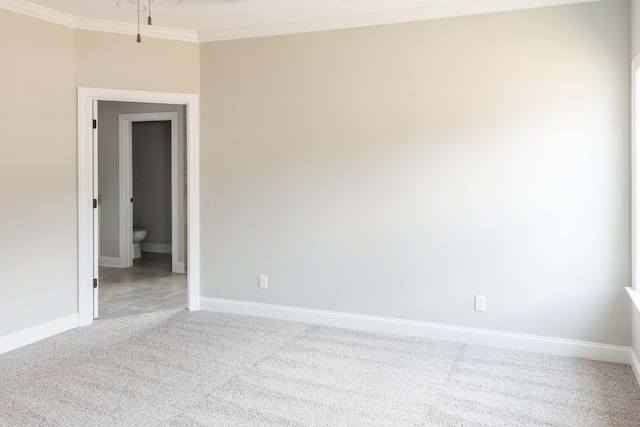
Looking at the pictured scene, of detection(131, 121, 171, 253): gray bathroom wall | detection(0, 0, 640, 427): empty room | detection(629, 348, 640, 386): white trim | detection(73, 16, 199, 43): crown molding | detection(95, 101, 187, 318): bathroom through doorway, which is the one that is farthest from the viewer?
detection(131, 121, 171, 253): gray bathroom wall

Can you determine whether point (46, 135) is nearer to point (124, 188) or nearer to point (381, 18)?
point (381, 18)

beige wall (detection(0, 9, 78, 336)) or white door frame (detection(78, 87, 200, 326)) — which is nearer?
beige wall (detection(0, 9, 78, 336))

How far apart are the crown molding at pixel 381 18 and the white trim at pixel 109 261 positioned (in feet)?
12.2

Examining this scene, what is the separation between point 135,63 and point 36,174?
1.28 meters

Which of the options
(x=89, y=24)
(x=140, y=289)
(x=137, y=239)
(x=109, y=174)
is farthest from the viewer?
(x=137, y=239)

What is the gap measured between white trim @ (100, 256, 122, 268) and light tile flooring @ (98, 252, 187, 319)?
109 mm

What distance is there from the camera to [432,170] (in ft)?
12.8

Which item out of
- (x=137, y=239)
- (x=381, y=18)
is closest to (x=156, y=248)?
(x=137, y=239)

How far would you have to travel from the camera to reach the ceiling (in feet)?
12.1

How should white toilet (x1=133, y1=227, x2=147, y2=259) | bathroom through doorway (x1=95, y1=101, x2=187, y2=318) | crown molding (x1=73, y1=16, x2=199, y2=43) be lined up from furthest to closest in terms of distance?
white toilet (x1=133, y1=227, x2=147, y2=259) → bathroom through doorway (x1=95, y1=101, x2=187, y2=318) → crown molding (x1=73, y1=16, x2=199, y2=43)

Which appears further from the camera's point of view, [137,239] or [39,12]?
[137,239]

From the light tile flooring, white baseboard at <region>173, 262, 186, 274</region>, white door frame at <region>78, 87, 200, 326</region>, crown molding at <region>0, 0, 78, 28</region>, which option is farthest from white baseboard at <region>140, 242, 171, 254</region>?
crown molding at <region>0, 0, 78, 28</region>

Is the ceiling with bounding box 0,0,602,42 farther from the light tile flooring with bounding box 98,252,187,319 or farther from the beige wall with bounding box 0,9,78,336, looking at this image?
the light tile flooring with bounding box 98,252,187,319

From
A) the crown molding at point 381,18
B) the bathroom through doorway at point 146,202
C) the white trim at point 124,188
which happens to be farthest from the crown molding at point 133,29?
the white trim at point 124,188
